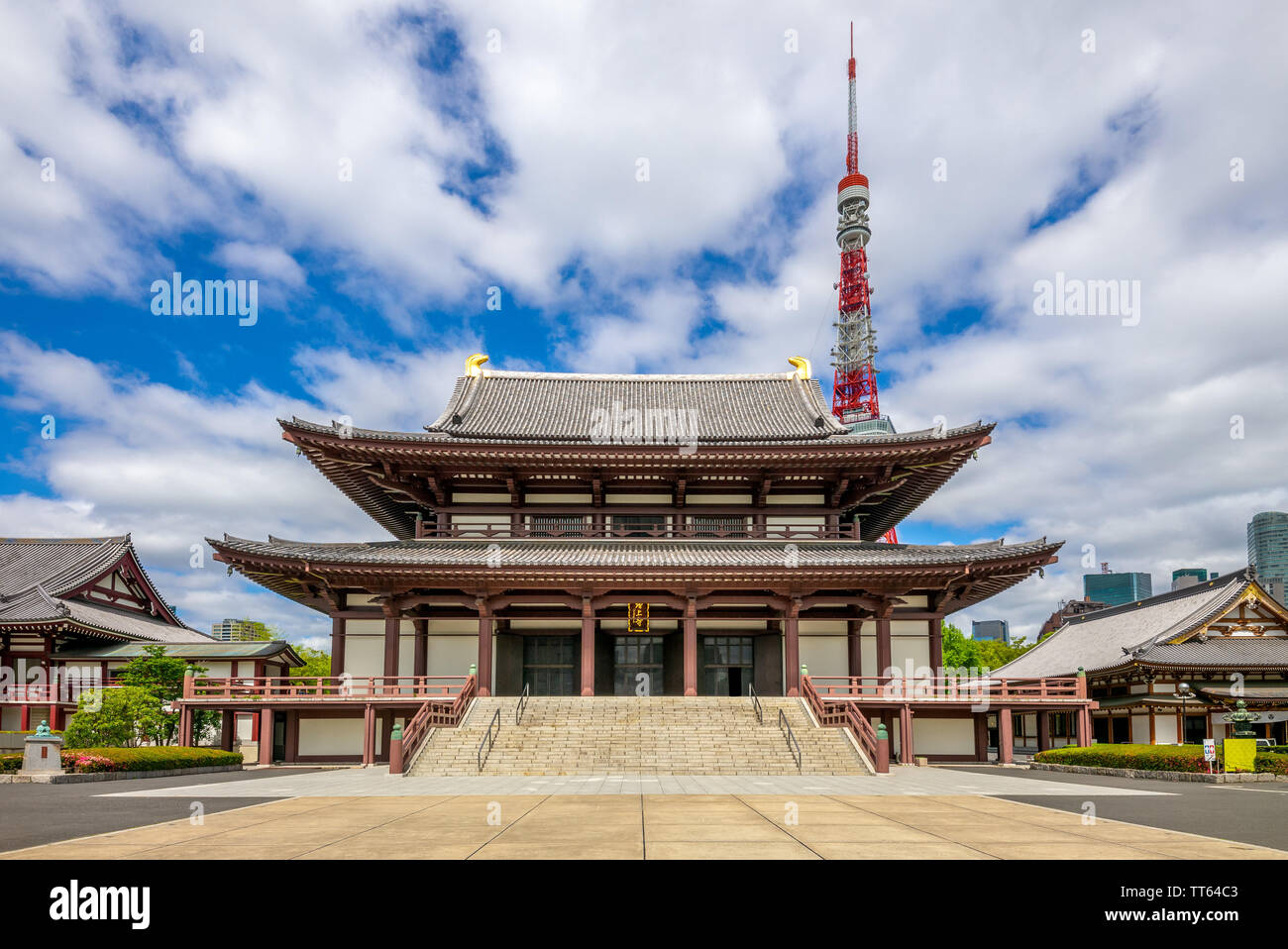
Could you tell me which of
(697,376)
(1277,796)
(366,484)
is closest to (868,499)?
(697,376)

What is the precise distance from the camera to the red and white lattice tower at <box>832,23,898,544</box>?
81.6m

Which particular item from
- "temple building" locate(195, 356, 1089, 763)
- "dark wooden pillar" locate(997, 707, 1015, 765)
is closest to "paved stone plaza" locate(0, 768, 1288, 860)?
"dark wooden pillar" locate(997, 707, 1015, 765)

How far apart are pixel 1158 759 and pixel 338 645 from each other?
25.5 metres

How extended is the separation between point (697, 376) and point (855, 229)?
2068 inches

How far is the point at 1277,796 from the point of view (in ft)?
57.0

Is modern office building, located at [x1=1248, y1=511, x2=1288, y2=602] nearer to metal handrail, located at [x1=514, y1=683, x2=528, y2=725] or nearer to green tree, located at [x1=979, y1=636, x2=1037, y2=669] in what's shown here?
green tree, located at [x1=979, y1=636, x2=1037, y2=669]

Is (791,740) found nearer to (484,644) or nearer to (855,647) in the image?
(855,647)

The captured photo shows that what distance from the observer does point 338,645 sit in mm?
29391

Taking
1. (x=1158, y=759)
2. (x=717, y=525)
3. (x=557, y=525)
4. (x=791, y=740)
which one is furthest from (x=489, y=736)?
(x=1158, y=759)

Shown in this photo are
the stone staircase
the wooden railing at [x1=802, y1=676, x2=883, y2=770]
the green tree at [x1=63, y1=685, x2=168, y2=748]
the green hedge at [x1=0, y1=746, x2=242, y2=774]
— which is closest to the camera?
the stone staircase

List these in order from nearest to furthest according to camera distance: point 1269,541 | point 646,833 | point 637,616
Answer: point 646,833, point 637,616, point 1269,541

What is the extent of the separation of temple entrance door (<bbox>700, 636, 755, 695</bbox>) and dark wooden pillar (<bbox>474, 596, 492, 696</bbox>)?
26.0ft
